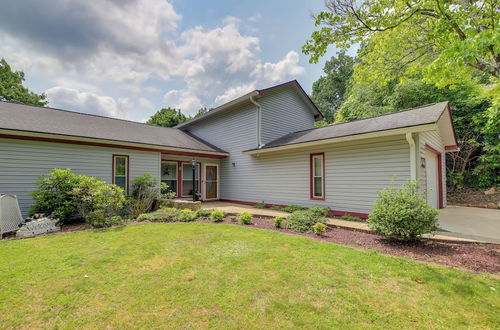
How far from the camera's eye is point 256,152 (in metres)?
10.5

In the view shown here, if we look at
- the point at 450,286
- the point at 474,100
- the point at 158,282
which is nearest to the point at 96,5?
the point at 158,282

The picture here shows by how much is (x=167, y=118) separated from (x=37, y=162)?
24.3 meters

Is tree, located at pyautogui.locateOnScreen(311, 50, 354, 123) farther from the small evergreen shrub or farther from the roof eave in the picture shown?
the small evergreen shrub

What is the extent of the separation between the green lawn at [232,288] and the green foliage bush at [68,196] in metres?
2.08

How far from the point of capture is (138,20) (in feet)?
26.3

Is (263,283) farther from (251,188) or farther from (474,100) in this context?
(474,100)

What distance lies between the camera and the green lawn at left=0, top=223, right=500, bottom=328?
7.55 feet

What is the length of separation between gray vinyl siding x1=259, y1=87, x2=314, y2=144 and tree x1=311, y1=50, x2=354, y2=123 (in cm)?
2083

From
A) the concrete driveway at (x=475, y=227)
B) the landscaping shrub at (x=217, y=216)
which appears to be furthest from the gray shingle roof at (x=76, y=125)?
the concrete driveway at (x=475, y=227)

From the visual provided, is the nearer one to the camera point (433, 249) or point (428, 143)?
point (433, 249)

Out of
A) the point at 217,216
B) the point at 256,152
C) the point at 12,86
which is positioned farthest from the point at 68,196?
the point at 12,86

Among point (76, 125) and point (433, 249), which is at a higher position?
point (76, 125)

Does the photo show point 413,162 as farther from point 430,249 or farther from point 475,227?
point 430,249

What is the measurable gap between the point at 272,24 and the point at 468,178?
13369 mm
